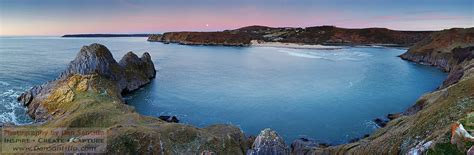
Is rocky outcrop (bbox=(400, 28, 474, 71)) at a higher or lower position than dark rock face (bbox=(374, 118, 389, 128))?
higher

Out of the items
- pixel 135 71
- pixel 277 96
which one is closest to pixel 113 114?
pixel 277 96

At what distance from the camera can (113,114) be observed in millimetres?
36906

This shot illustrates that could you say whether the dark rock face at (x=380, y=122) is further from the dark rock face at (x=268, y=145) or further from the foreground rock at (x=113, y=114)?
the dark rock face at (x=268, y=145)

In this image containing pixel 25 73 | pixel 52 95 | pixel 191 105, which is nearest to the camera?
pixel 52 95

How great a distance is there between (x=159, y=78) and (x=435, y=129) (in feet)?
232

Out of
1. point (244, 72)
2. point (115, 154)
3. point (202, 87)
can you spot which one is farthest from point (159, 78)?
point (115, 154)

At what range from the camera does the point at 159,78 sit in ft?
279

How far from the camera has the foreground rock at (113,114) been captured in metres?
25.7

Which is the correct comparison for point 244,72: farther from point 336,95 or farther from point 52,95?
point 52,95

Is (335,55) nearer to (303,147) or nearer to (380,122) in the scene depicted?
(380,122)

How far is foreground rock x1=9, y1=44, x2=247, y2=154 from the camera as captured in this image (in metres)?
25.7

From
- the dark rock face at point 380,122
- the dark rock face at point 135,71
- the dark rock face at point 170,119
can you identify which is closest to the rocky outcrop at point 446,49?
the dark rock face at point 380,122

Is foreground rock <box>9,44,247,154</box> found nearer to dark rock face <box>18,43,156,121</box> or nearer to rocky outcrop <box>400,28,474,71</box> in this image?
dark rock face <box>18,43,156,121</box>

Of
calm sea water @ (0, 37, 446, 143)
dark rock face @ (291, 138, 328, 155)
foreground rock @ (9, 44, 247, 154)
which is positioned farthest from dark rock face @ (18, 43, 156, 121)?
dark rock face @ (291, 138, 328, 155)
